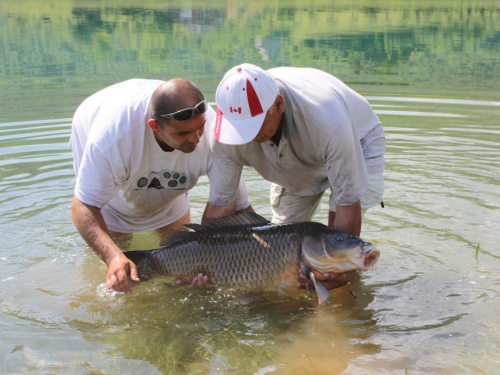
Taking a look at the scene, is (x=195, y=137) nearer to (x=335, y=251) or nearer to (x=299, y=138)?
(x=299, y=138)

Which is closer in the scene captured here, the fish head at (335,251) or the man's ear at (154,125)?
the fish head at (335,251)

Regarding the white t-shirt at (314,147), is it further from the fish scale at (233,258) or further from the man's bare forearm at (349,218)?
the fish scale at (233,258)

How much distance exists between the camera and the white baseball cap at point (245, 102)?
3.81 metres

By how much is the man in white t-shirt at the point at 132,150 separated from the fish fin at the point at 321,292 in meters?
0.83

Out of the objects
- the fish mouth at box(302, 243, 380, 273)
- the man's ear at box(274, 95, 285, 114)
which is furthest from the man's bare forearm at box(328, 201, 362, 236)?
the man's ear at box(274, 95, 285, 114)

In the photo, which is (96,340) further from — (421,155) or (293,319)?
(421,155)

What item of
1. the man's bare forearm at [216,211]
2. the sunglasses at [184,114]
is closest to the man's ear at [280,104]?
the sunglasses at [184,114]

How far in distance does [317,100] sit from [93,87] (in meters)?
9.19

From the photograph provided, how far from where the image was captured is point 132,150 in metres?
4.51

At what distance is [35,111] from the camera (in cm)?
1051

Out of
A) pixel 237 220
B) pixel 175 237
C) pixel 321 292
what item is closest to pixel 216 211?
pixel 237 220

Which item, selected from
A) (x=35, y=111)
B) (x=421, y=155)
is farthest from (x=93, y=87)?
(x=421, y=155)

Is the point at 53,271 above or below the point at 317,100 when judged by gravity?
below

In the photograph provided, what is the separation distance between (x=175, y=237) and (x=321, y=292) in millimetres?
1163
